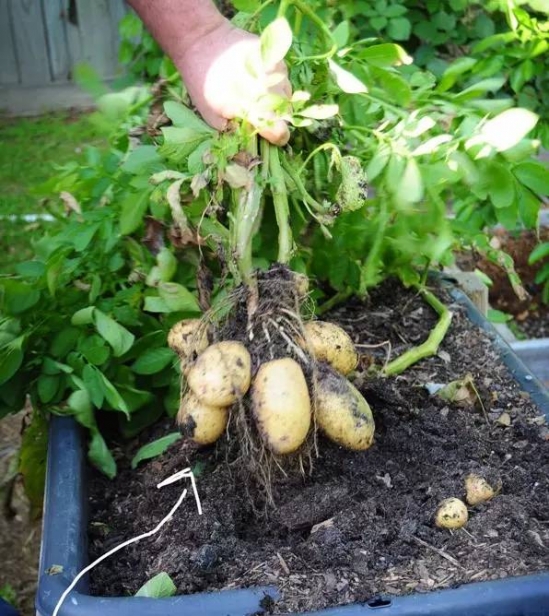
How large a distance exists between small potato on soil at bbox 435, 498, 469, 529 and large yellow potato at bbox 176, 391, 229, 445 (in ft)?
1.14

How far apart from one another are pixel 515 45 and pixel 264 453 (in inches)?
74.8

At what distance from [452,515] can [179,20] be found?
3.11 ft

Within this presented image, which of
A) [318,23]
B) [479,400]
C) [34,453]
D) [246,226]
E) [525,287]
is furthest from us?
[525,287]

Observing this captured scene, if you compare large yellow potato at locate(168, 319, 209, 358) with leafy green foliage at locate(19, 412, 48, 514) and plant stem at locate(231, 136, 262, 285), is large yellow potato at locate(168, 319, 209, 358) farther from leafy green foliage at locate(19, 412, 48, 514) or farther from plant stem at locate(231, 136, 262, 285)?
leafy green foliage at locate(19, 412, 48, 514)

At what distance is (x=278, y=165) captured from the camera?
1403 mm

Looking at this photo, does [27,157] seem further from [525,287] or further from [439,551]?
[439,551]

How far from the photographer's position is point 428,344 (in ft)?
5.91

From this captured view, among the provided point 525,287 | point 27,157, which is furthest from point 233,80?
point 27,157

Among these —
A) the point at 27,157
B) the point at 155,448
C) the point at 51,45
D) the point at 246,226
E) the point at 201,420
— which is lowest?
the point at 27,157

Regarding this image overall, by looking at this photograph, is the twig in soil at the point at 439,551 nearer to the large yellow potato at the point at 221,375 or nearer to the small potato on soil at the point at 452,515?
the small potato on soil at the point at 452,515

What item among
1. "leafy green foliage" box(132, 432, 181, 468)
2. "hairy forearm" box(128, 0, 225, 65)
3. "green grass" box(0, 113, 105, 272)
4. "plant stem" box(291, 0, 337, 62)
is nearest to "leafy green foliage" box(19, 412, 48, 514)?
"leafy green foliage" box(132, 432, 181, 468)

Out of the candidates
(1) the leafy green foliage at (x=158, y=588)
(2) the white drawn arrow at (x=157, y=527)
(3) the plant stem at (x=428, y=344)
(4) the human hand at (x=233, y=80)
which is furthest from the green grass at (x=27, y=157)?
(1) the leafy green foliage at (x=158, y=588)

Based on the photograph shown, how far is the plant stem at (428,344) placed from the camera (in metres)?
1.71

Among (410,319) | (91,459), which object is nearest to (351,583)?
(91,459)
